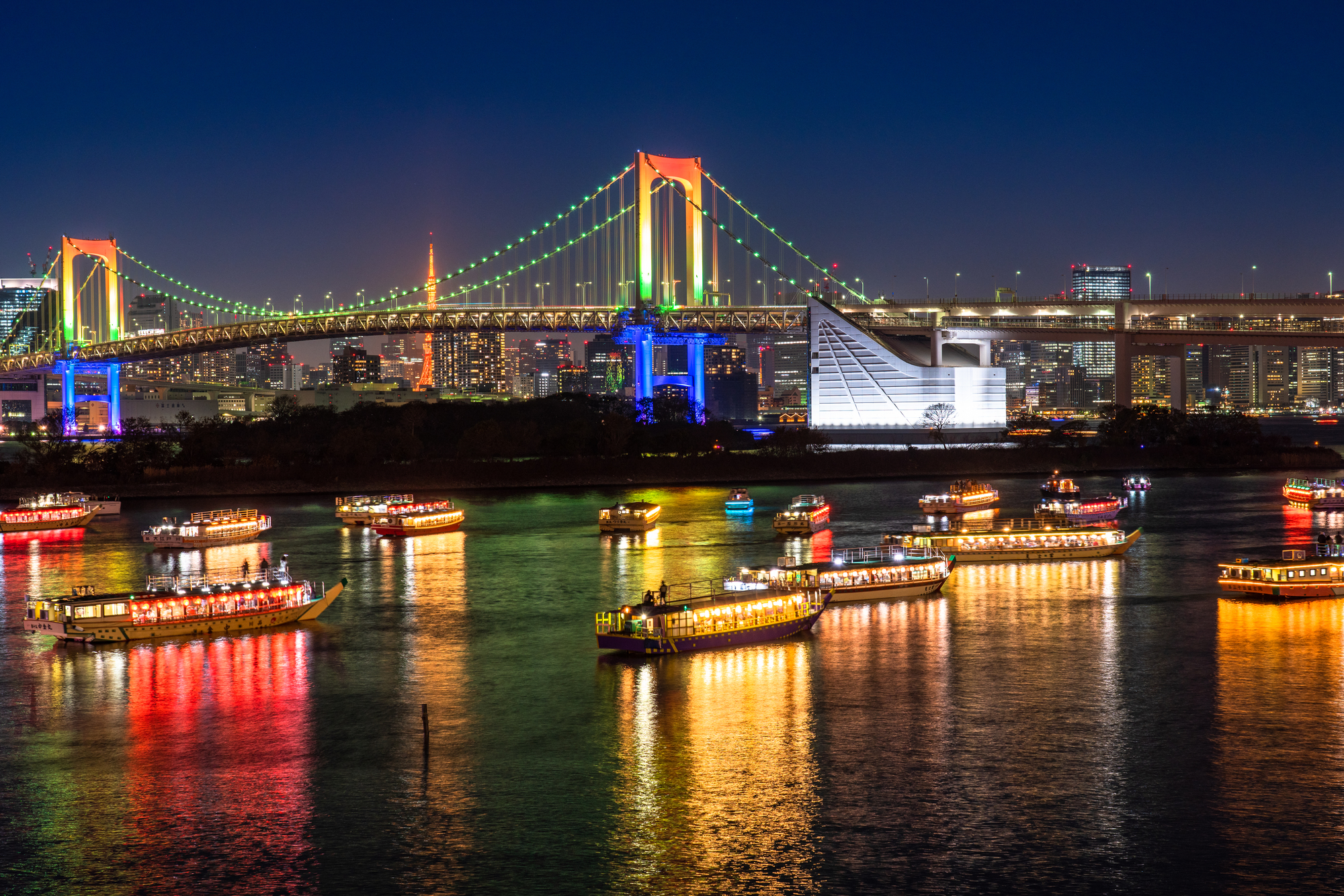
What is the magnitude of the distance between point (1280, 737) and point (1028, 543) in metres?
15.8

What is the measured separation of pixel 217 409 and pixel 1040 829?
316 ft

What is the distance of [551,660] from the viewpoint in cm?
1914

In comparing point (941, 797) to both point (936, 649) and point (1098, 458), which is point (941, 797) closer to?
point (936, 649)

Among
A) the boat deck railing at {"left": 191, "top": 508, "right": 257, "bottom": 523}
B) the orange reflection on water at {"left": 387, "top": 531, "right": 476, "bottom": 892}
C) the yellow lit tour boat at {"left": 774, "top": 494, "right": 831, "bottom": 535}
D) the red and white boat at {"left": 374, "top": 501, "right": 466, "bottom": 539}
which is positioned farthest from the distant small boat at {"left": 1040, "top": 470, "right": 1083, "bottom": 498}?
the boat deck railing at {"left": 191, "top": 508, "right": 257, "bottom": 523}

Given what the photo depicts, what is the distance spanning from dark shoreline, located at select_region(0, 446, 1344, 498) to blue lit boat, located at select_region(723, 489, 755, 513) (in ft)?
40.7

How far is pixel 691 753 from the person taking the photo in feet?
47.2

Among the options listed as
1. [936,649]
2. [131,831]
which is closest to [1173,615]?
[936,649]

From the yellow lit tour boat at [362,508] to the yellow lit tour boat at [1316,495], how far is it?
29611 mm

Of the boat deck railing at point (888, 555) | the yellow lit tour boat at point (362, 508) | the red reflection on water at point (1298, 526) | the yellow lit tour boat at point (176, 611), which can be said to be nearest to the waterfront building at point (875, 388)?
the red reflection on water at point (1298, 526)

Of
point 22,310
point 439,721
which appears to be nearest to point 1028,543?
point 439,721

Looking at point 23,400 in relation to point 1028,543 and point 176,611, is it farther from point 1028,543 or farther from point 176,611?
point 1028,543

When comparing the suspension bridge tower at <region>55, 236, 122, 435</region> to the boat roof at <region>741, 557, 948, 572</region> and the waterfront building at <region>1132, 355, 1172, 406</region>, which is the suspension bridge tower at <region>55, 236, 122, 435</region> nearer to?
the boat roof at <region>741, 557, 948, 572</region>

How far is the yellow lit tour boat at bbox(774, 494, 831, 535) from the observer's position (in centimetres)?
3475

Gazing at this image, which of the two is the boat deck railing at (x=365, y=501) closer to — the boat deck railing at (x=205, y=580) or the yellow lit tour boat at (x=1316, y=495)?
the boat deck railing at (x=205, y=580)
